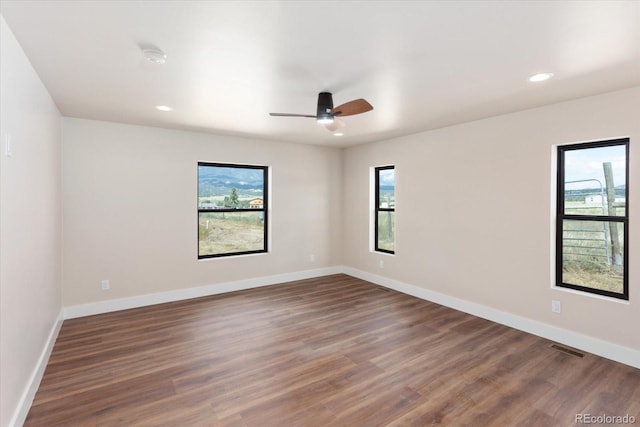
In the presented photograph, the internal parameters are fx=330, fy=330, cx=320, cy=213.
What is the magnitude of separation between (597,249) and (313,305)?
3238mm

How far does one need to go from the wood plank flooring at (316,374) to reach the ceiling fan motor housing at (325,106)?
220 cm

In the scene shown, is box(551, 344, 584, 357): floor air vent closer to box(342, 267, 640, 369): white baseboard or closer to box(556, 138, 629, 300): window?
box(342, 267, 640, 369): white baseboard

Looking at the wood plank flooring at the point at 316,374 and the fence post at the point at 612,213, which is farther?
the fence post at the point at 612,213

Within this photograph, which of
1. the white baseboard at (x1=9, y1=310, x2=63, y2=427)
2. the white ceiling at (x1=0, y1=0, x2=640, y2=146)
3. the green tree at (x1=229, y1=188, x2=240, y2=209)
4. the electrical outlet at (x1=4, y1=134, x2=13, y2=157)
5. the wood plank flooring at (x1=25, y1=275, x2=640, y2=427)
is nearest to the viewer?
the white ceiling at (x1=0, y1=0, x2=640, y2=146)

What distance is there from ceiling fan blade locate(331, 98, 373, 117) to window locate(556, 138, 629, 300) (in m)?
2.24

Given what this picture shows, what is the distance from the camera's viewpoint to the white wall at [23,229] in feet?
6.14

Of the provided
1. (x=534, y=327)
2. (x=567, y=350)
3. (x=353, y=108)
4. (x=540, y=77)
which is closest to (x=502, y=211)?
(x=534, y=327)

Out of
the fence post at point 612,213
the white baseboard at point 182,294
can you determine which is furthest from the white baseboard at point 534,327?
the white baseboard at point 182,294

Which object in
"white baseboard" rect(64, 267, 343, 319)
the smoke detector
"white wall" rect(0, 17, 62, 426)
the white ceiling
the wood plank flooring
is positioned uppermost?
the white ceiling

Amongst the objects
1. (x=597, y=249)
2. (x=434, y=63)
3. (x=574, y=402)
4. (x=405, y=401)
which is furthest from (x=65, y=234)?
(x=597, y=249)

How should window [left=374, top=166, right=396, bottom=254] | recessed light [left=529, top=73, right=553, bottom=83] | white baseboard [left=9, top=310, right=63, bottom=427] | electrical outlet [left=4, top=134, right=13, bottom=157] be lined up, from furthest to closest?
window [left=374, top=166, right=396, bottom=254], recessed light [left=529, top=73, right=553, bottom=83], white baseboard [left=9, top=310, right=63, bottom=427], electrical outlet [left=4, top=134, right=13, bottom=157]

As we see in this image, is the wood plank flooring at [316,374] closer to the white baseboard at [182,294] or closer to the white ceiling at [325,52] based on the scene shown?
the white baseboard at [182,294]

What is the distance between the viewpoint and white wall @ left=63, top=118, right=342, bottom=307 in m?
4.09

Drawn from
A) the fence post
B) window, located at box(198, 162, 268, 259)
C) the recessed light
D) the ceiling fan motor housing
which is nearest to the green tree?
window, located at box(198, 162, 268, 259)
